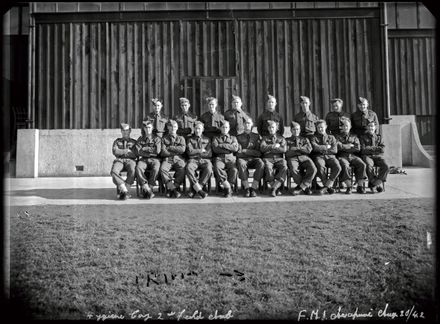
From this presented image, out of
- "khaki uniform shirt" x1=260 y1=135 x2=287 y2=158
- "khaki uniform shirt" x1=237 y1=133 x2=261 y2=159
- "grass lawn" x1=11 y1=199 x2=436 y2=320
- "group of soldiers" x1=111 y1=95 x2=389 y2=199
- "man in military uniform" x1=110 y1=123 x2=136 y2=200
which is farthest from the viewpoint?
"khaki uniform shirt" x1=237 y1=133 x2=261 y2=159

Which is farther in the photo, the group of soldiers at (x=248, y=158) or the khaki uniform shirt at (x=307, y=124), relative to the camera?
the khaki uniform shirt at (x=307, y=124)

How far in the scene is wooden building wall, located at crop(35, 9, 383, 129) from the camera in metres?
12.6

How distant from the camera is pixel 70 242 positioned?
4.75 m

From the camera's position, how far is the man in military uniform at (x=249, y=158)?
26.8 ft

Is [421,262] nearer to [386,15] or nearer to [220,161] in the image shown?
[220,161]

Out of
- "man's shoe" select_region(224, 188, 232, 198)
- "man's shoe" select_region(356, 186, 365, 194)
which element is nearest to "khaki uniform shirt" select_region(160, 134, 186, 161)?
"man's shoe" select_region(224, 188, 232, 198)

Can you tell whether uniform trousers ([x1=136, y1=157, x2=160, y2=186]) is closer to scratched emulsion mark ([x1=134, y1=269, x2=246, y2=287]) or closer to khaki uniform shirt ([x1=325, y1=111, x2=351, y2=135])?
khaki uniform shirt ([x1=325, y1=111, x2=351, y2=135])

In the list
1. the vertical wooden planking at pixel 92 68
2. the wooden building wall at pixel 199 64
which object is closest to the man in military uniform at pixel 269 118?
the wooden building wall at pixel 199 64

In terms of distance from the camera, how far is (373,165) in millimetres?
8492

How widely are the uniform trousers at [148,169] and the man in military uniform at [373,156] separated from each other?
4094 mm

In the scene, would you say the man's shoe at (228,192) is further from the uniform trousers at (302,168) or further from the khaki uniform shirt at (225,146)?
the uniform trousers at (302,168)

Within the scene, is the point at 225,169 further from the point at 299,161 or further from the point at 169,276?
the point at 169,276

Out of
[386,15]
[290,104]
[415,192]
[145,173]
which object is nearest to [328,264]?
[415,192]

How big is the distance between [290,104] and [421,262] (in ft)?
29.6
